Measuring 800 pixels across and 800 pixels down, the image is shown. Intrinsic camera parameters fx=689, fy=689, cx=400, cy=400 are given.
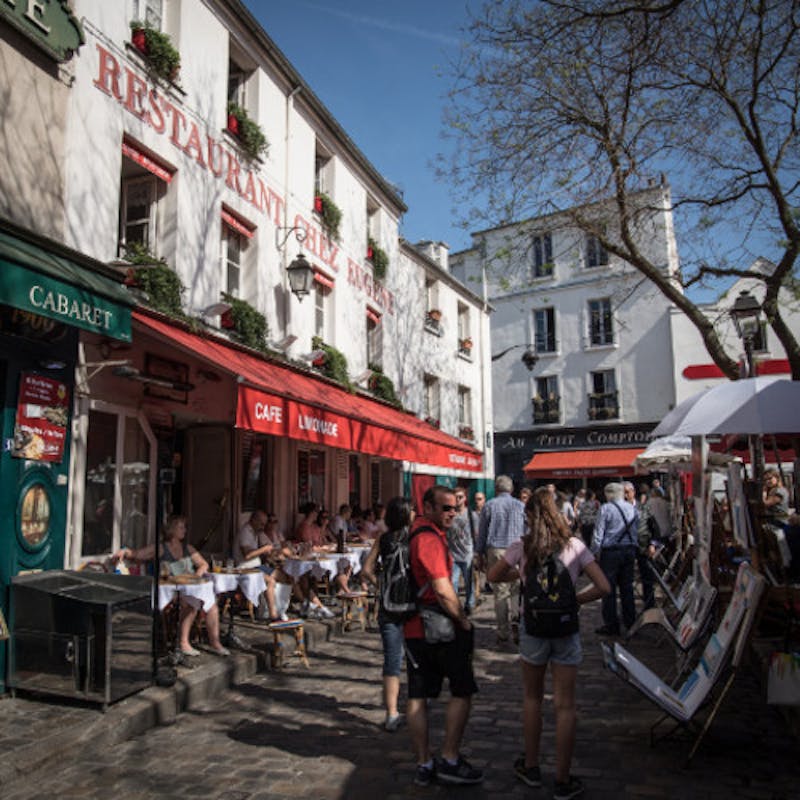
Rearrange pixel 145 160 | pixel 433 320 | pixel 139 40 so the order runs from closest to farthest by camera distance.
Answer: pixel 139 40 < pixel 145 160 < pixel 433 320

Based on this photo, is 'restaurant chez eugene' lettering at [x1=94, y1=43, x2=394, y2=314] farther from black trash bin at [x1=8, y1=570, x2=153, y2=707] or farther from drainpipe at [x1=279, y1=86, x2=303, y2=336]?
black trash bin at [x1=8, y1=570, x2=153, y2=707]

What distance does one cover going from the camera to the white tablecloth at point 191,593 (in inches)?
246

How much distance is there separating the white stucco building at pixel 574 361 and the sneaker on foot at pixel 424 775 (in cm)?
2176

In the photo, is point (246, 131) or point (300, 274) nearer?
point (246, 131)

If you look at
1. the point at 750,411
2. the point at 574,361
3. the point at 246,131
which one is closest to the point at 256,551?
the point at 750,411

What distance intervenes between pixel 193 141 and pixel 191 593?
5.84 m

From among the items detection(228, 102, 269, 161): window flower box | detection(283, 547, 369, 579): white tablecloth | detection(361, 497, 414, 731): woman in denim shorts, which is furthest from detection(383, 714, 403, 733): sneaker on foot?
detection(228, 102, 269, 161): window flower box

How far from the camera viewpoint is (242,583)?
7.19 meters

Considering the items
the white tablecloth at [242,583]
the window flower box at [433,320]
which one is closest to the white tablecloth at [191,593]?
the white tablecloth at [242,583]

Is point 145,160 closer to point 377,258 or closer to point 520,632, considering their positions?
point 520,632

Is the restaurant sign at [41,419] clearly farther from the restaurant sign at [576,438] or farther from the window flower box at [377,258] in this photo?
the restaurant sign at [576,438]

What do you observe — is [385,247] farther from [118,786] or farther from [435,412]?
[118,786]

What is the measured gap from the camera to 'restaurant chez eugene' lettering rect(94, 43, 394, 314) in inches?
301

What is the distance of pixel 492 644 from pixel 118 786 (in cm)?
459
